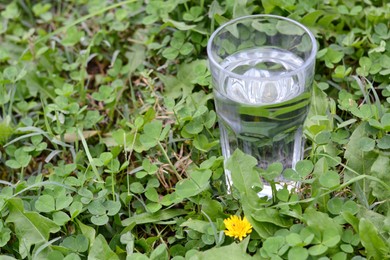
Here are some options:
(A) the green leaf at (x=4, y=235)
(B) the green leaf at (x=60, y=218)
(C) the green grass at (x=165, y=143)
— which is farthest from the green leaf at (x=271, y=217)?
(A) the green leaf at (x=4, y=235)

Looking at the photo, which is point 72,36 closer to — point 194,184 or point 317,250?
point 194,184

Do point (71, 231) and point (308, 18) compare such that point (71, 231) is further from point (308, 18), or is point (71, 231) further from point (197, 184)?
point (308, 18)

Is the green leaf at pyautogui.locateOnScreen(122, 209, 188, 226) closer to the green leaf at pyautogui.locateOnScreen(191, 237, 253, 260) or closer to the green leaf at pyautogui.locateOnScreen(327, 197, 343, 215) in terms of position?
the green leaf at pyautogui.locateOnScreen(191, 237, 253, 260)

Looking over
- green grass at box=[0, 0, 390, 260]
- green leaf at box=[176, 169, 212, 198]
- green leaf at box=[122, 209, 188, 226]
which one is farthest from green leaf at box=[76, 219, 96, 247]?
green leaf at box=[176, 169, 212, 198]

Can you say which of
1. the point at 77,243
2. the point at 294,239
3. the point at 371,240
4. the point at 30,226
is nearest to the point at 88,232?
the point at 77,243

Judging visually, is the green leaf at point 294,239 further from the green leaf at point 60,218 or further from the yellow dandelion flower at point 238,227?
the green leaf at point 60,218

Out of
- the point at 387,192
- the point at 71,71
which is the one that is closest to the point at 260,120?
the point at 387,192
